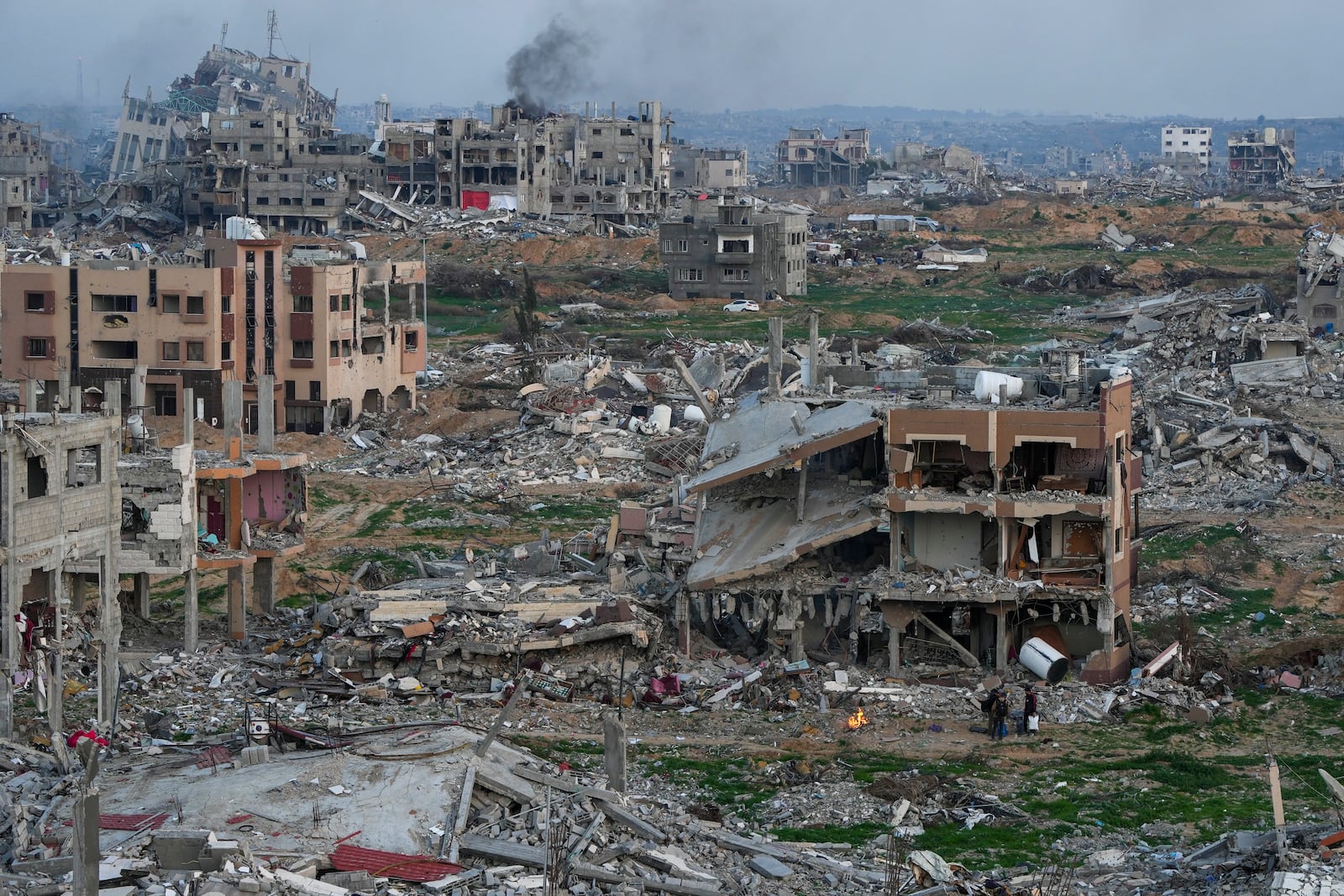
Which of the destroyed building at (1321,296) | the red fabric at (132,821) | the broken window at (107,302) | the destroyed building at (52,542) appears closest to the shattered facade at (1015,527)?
the destroyed building at (52,542)

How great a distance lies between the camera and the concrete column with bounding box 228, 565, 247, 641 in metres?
29.4

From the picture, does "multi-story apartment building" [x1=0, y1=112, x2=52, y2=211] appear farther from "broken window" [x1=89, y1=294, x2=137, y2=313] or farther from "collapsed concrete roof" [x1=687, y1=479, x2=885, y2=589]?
"collapsed concrete roof" [x1=687, y1=479, x2=885, y2=589]

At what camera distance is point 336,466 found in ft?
156

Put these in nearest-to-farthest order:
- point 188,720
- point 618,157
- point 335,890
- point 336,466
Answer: point 335,890, point 188,720, point 336,466, point 618,157

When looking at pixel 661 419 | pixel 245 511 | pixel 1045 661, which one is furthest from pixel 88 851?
pixel 661 419

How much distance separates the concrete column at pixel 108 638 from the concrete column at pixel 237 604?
16.0ft

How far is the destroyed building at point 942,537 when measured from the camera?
26.9 meters

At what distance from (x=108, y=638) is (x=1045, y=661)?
11.9 m

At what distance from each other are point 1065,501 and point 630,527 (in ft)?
24.4

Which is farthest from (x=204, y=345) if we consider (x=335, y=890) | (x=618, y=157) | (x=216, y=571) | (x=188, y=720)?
(x=618, y=157)

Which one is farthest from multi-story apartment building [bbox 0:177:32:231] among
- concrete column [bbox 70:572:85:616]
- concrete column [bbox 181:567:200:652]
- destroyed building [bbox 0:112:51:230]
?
concrete column [bbox 70:572:85:616]

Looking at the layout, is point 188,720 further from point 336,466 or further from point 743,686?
point 336,466

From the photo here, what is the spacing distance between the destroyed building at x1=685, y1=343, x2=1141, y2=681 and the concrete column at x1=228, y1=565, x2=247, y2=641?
6536mm

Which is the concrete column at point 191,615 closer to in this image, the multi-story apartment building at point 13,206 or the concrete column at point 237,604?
Result: the concrete column at point 237,604
